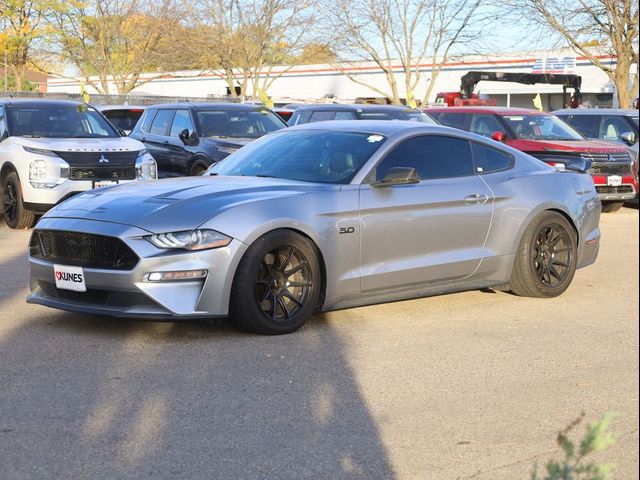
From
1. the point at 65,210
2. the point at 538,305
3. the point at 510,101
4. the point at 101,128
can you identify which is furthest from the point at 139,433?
the point at 510,101

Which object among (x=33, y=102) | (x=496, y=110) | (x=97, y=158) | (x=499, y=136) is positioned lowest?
(x=97, y=158)

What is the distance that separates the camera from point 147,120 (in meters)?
16.8

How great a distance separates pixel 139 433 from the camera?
4699mm

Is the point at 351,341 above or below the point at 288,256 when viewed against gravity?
below

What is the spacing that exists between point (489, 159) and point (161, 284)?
325 centimetres

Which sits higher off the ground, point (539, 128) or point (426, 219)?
point (539, 128)

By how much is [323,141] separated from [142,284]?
7.17 feet

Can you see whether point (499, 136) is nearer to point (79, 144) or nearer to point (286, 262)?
point (79, 144)

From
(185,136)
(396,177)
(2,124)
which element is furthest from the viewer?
(185,136)

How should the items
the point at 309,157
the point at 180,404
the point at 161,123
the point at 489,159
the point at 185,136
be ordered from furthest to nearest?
the point at 161,123
the point at 185,136
the point at 489,159
the point at 309,157
the point at 180,404

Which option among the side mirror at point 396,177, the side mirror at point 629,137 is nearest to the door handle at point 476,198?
the side mirror at point 396,177

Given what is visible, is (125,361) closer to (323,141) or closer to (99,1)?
(323,141)

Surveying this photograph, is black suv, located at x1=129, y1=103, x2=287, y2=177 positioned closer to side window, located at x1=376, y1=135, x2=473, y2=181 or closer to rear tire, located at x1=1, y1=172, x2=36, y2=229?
rear tire, located at x1=1, y1=172, x2=36, y2=229

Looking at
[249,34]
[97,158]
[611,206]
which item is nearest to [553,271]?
[97,158]
